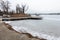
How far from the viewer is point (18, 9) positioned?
88125mm

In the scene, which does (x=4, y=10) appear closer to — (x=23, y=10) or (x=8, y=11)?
(x=8, y=11)

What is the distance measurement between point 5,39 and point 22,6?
257 ft

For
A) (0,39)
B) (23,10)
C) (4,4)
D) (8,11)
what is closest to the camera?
(0,39)

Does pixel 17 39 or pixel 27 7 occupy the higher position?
pixel 17 39

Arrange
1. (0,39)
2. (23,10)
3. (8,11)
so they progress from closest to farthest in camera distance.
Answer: (0,39) → (8,11) → (23,10)

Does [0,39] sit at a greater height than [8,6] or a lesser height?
greater

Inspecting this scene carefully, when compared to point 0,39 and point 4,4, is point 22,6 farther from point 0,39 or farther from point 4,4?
point 0,39

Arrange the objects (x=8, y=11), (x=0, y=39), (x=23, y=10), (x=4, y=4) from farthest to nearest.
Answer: (x=23, y=10) < (x=8, y=11) < (x=4, y=4) < (x=0, y=39)

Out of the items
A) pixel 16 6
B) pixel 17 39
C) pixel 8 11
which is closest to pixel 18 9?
pixel 16 6

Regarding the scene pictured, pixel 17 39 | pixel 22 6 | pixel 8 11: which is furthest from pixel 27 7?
pixel 17 39

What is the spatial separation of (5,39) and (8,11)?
235 ft

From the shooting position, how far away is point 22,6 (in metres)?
87.2

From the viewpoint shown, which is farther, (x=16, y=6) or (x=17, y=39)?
(x=16, y=6)

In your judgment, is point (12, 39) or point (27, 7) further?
point (27, 7)
